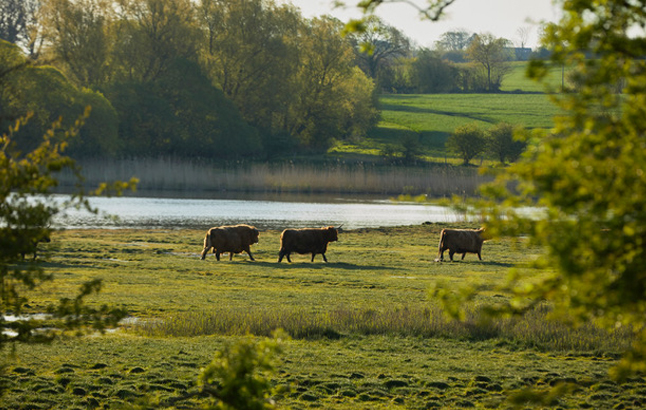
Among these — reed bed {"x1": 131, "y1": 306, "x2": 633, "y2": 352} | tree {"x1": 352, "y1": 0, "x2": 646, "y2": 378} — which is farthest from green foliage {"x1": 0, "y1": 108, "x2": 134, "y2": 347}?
reed bed {"x1": 131, "y1": 306, "x2": 633, "y2": 352}

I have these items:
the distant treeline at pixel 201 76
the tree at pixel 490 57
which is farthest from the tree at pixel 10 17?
the tree at pixel 490 57

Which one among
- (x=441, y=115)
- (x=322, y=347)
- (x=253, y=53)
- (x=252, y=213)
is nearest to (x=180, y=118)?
(x=253, y=53)

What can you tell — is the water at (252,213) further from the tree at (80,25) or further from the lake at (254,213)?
the tree at (80,25)

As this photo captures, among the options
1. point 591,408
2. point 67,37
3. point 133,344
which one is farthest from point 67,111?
point 591,408

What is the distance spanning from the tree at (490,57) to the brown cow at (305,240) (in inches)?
4490

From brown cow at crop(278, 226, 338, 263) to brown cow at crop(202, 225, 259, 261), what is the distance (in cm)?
110

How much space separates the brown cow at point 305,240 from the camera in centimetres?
2875

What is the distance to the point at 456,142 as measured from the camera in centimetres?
9238

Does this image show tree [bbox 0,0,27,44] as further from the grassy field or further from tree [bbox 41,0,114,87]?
the grassy field

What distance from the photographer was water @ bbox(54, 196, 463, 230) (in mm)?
46094

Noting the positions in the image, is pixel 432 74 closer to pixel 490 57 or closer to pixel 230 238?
pixel 490 57

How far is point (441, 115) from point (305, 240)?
304 ft

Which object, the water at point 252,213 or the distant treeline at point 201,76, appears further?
the distant treeline at point 201,76

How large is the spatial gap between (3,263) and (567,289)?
3.64 meters
